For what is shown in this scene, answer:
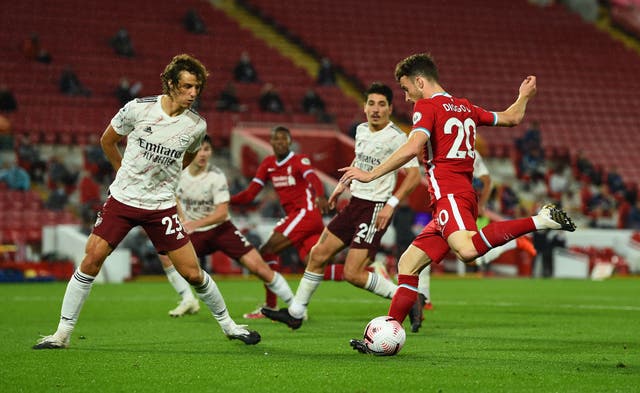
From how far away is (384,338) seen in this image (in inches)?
294

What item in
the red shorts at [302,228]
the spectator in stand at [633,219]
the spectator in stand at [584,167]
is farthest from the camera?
the spectator in stand at [584,167]

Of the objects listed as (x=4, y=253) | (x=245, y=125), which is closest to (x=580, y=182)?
(x=245, y=125)

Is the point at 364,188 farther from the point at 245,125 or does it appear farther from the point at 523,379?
the point at 245,125

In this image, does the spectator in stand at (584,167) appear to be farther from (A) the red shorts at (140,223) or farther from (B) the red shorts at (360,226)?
(A) the red shorts at (140,223)

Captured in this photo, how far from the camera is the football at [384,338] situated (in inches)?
294

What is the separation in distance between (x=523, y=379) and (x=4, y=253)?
16.4 meters

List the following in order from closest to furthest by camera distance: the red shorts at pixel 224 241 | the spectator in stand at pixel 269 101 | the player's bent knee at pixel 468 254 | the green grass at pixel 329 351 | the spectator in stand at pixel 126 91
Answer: the green grass at pixel 329 351, the player's bent knee at pixel 468 254, the red shorts at pixel 224 241, the spectator in stand at pixel 126 91, the spectator in stand at pixel 269 101

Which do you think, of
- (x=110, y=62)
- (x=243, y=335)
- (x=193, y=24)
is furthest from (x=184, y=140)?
(x=193, y=24)

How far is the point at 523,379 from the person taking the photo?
629 centimetres

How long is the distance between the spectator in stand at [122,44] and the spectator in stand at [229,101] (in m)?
3.15

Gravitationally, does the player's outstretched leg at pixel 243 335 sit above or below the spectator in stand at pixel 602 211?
above

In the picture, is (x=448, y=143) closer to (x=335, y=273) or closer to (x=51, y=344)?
(x=51, y=344)

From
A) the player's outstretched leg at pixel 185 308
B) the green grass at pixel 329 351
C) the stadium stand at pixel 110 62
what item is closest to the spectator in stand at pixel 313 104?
the stadium stand at pixel 110 62

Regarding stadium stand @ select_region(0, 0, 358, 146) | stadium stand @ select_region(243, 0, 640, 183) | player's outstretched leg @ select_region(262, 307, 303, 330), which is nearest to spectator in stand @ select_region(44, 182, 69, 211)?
stadium stand @ select_region(0, 0, 358, 146)
